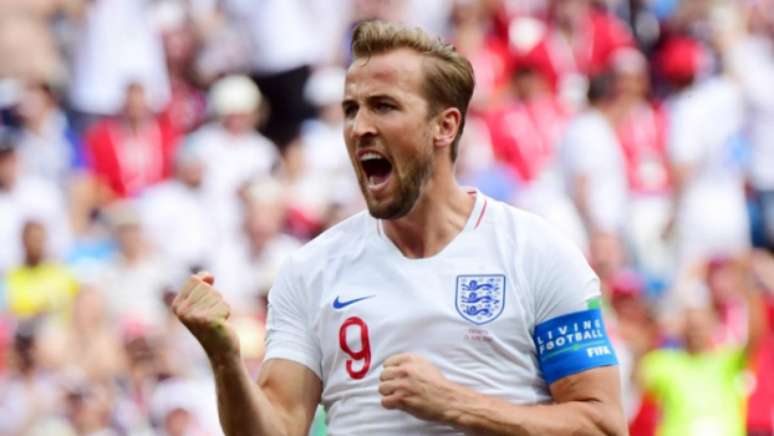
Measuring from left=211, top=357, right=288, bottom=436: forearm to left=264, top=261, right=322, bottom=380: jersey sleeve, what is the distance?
0.24 meters

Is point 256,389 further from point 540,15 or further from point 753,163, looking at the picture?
point 540,15

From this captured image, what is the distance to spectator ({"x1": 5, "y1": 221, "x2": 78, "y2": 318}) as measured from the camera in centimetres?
1224

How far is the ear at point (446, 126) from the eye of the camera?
5801 millimetres

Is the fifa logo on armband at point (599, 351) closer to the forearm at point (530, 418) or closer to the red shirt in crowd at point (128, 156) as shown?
the forearm at point (530, 418)

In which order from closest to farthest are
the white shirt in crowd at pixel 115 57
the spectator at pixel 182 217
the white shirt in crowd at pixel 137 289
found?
the white shirt in crowd at pixel 137 289 → the spectator at pixel 182 217 → the white shirt in crowd at pixel 115 57

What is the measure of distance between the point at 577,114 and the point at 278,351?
8941mm

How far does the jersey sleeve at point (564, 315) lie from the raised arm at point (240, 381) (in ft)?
2.22

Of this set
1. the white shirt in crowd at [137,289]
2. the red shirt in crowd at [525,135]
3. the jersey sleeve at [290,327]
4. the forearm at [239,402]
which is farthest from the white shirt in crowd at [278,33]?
the forearm at [239,402]

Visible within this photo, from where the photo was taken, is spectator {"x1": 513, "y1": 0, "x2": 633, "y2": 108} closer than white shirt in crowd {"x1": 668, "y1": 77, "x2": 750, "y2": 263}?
No

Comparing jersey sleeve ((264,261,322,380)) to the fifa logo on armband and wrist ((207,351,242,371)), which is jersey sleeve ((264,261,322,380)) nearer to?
wrist ((207,351,242,371))

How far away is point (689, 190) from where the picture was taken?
1395 cm

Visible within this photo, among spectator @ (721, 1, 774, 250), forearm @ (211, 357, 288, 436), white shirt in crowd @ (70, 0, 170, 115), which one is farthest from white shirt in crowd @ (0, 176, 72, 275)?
forearm @ (211, 357, 288, 436)

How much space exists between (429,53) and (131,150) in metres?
8.36

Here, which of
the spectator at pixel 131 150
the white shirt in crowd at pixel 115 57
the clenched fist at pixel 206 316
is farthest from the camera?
the white shirt in crowd at pixel 115 57
